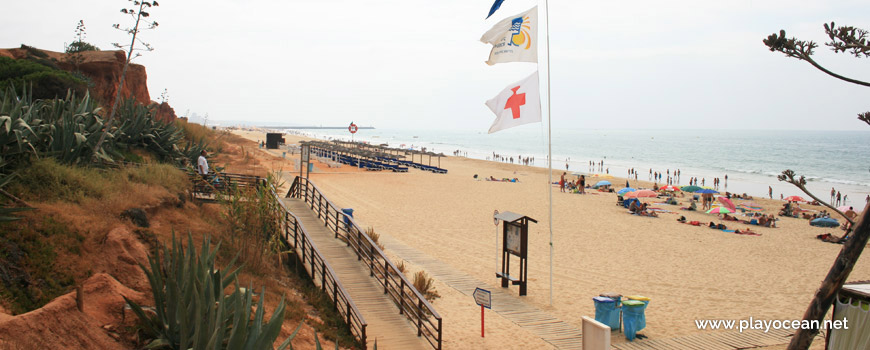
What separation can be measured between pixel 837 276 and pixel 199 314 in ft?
16.6

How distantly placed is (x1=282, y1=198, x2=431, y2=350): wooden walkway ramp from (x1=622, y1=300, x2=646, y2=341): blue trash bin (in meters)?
3.55

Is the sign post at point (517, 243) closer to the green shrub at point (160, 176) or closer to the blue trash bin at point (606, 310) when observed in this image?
the blue trash bin at point (606, 310)

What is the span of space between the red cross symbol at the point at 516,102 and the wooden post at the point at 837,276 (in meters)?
7.38

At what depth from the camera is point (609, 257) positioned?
1584cm

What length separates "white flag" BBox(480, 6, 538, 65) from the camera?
36.3 ft

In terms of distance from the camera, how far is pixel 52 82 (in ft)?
53.1

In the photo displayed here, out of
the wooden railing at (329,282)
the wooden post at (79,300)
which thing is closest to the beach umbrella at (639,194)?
the wooden railing at (329,282)

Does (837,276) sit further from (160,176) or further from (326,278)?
(160,176)

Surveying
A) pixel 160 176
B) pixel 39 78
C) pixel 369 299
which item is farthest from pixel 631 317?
pixel 39 78

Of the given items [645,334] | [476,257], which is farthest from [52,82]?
[645,334]

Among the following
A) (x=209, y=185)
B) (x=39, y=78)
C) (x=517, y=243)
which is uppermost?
(x=39, y=78)

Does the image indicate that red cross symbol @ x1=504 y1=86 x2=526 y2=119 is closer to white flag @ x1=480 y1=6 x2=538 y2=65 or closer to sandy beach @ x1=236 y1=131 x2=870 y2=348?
white flag @ x1=480 y1=6 x2=538 y2=65

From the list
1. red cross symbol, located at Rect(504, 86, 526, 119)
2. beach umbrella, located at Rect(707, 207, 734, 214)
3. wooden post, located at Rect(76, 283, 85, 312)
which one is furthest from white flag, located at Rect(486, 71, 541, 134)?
beach umbrella, located at Rect(707, 207, 734, 214)

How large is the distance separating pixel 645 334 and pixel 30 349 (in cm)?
874
